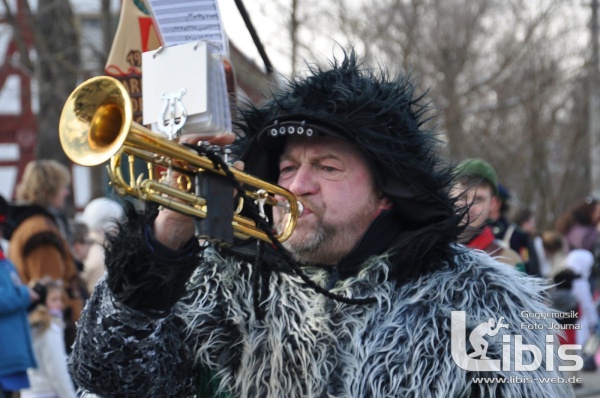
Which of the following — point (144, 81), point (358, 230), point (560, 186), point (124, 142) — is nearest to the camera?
point (124, 142)

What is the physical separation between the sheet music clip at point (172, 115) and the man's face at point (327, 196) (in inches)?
23.3

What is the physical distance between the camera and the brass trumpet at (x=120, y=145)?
8.34 feet

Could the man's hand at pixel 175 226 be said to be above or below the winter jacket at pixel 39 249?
below

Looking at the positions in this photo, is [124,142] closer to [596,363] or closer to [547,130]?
[596,363]

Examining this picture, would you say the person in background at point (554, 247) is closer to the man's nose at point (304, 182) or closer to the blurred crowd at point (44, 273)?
the blurred crowd at point (44, 273)

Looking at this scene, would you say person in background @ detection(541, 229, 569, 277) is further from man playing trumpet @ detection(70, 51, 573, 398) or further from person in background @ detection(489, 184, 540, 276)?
man playing trumpet @ detection(70, 51, 573, 398)

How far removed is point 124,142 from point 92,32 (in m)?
12.4

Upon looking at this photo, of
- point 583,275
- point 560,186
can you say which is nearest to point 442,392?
point 583,275

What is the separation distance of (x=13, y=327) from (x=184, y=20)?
8.88 feet

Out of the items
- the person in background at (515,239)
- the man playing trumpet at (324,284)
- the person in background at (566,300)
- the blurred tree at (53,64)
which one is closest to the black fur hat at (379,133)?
the man playing trumpet at (324,284)

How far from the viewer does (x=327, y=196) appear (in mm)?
3254

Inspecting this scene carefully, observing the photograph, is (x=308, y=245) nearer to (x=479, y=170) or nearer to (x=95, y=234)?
(x=479, y=170)

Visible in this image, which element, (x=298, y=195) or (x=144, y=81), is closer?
(x=144, y=81)

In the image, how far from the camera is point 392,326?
3.06 metres
